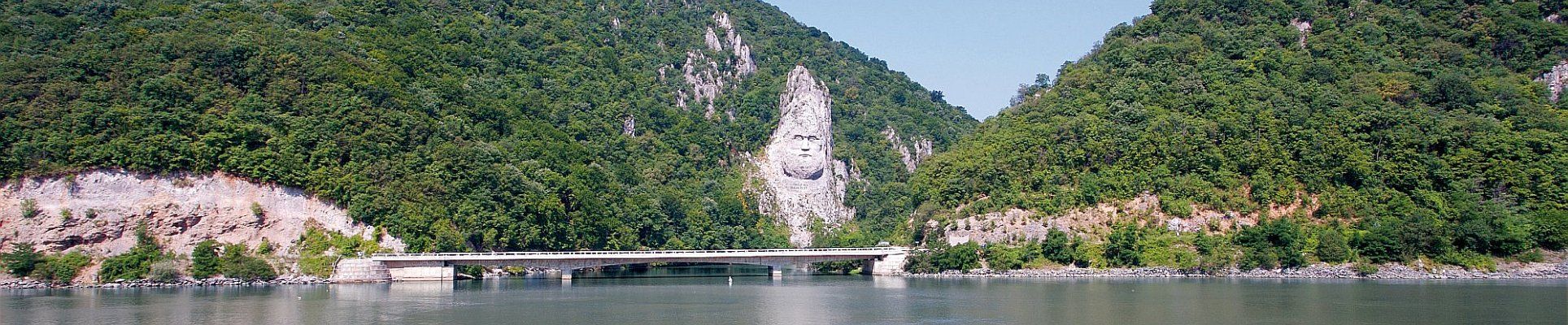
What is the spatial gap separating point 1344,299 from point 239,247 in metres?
76.5

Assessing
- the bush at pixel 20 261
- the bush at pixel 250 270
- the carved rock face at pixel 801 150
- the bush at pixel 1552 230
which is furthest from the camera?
the carved rock face at pixel 801 150

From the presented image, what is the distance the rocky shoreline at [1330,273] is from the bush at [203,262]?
61516mm

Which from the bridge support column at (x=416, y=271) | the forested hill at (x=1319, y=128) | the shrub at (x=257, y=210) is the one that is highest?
the forested hill at (x=1319, y=128)

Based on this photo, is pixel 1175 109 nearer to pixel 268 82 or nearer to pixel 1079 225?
pixel 1079 225

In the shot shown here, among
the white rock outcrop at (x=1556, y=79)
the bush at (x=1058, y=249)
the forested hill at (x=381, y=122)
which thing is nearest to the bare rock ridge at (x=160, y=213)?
the forested hill at (x=381, y=122)

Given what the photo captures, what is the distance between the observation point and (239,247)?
310 ft

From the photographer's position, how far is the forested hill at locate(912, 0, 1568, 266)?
103m

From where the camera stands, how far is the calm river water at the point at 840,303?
61.2 m

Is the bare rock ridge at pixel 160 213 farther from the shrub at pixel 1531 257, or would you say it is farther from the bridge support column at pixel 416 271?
the shrub at pixel 1531 257

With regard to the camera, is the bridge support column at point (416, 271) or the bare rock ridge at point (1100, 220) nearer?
the bridge support column at point (416, 271)

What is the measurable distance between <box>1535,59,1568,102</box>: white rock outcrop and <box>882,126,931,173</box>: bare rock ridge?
89.9 meters

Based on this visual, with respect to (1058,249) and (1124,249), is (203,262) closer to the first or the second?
(1058,249)

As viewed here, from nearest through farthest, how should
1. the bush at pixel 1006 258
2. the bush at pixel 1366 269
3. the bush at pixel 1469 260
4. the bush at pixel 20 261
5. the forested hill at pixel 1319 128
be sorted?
the bush at pixel 20 261
the bush at pixel 1469 260
the bush at pixel 1366 269
the forested hill at pixel 1319 128
the bush at pixel 1006 258

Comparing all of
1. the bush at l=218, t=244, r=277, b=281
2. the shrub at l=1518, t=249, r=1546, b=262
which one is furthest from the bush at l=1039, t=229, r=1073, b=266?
the bush at l=218, t=244, r=277, b=281
